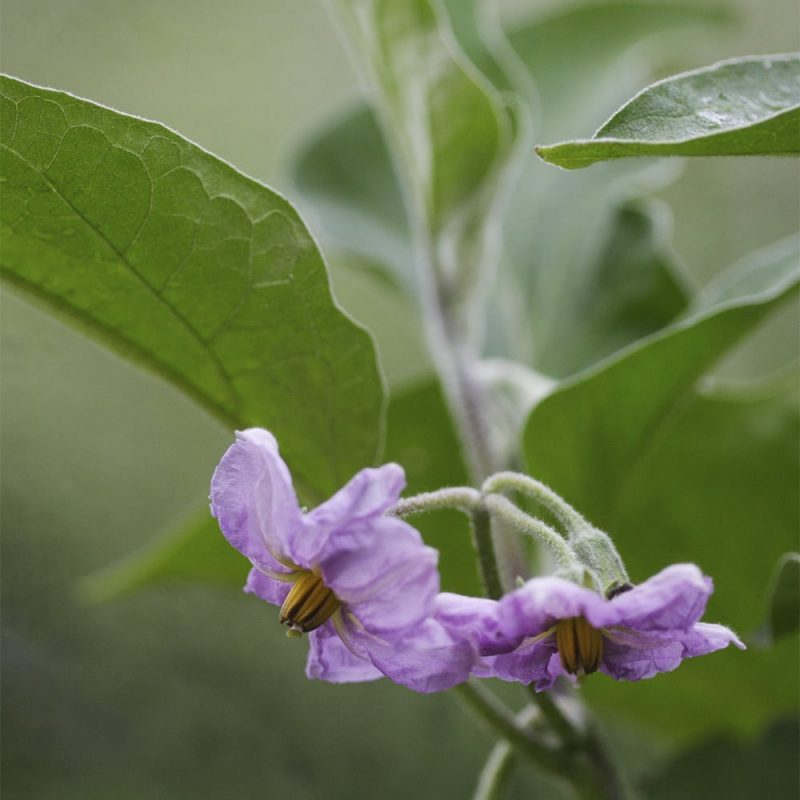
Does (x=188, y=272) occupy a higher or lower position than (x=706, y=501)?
higher

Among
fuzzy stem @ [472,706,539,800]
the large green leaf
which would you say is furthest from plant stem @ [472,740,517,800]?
the large green leaf

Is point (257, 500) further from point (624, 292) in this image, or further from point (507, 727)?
point (624, 292)

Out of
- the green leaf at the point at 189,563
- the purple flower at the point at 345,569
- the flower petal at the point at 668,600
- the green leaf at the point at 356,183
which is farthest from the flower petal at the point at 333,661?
the green leaf at the point at 356,183

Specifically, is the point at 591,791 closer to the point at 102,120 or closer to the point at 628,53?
the point at 102,120

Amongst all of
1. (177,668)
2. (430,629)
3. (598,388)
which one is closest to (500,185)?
(598,388)

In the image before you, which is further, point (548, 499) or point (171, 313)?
point (171, 313)

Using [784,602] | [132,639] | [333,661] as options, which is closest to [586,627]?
[333,661]

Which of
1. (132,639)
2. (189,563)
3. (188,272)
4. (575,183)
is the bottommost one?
(132,639)
